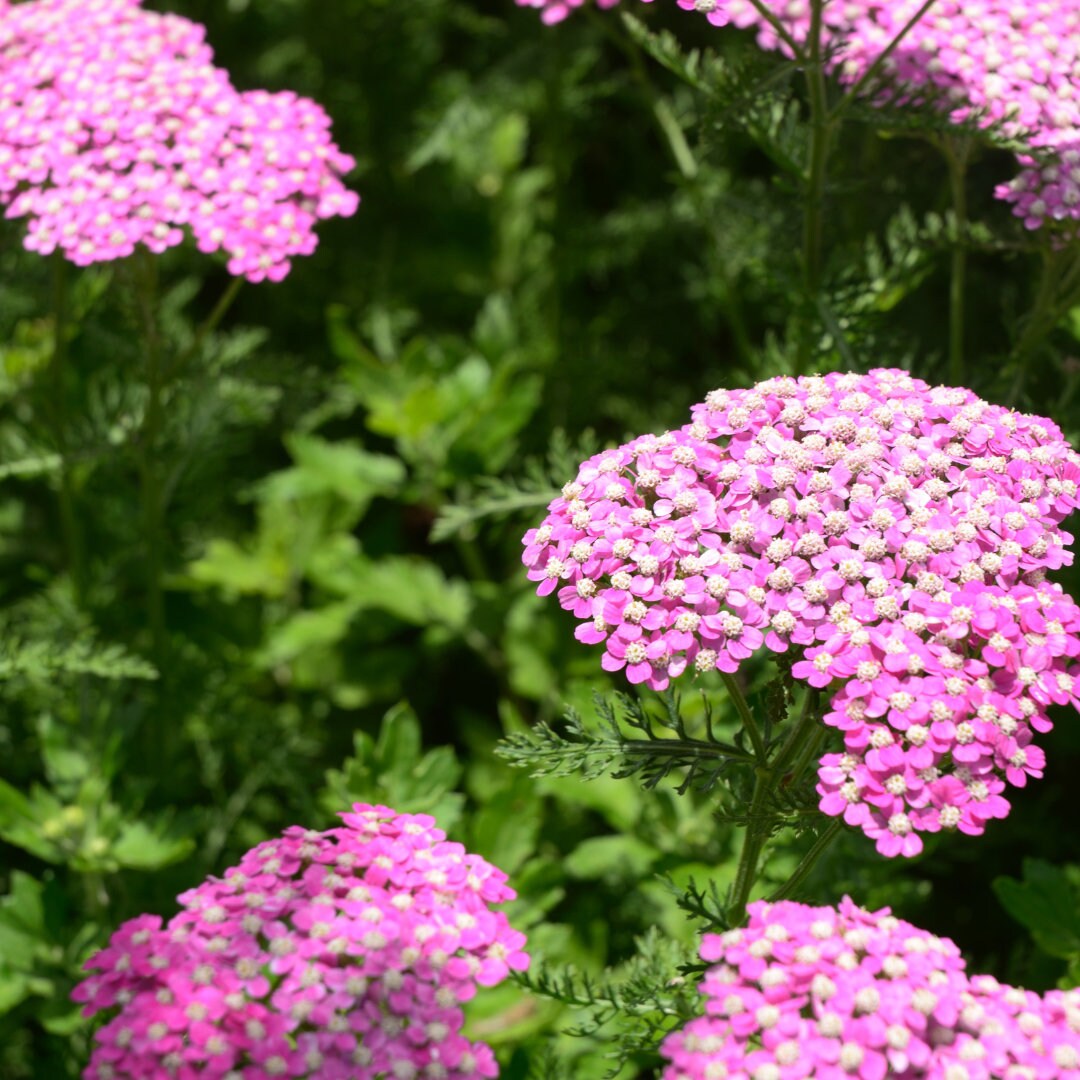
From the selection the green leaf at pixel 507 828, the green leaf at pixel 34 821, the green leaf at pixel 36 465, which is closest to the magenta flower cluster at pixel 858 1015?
the green leaf at pixel 507 828

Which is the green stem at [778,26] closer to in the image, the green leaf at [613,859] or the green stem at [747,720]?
the green stem at [747,720]

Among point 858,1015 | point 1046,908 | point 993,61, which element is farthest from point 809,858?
point 993,61

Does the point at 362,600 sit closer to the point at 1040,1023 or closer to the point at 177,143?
the point at 177,143

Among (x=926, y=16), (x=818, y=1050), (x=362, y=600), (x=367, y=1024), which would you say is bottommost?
(x=362, y=600)

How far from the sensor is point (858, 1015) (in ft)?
5.57

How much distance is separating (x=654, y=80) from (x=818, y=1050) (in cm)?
392

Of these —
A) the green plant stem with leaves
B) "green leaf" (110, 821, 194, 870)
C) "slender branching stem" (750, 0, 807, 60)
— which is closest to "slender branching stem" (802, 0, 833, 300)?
"slender branching stem" (750, 0, 807, 60)

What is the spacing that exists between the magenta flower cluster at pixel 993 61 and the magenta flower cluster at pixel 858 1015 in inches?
56.0

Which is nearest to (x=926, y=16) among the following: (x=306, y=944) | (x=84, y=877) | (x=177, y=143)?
(x=177, y=143)

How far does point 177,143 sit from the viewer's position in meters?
2.77

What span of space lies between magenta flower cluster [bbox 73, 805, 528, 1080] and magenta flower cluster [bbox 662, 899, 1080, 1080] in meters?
0.31

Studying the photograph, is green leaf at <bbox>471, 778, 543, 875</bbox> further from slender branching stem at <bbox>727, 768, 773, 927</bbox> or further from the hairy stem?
the hairy stem

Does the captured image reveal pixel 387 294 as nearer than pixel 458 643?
No

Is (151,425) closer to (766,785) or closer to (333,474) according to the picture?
(333,474)
